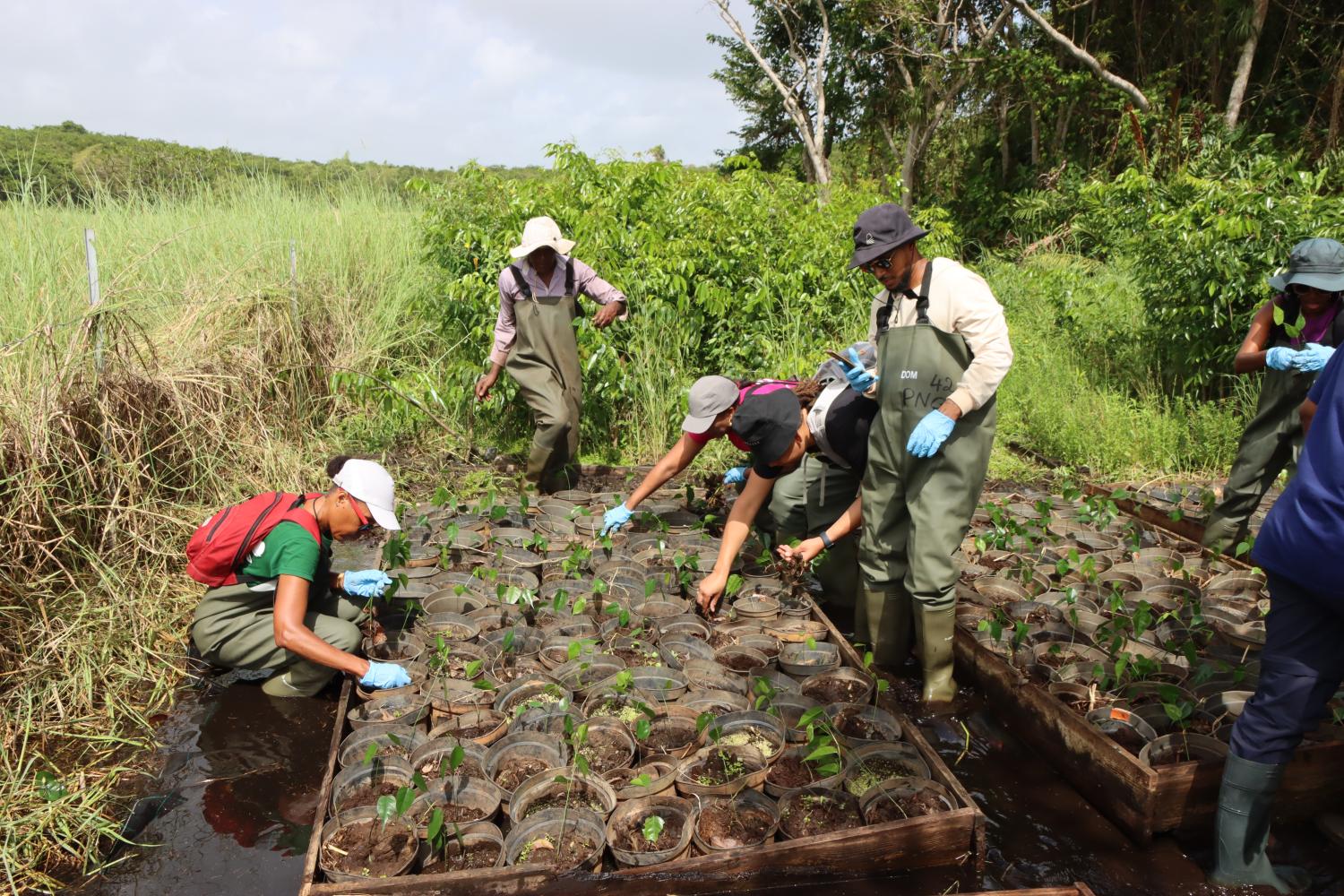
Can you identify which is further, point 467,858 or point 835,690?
point 835,690

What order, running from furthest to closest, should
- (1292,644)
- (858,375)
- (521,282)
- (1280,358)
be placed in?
1. (521,282)
2. (1280,358)
3. (858,375)
4. (1292,644)

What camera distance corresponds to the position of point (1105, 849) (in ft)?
8.86

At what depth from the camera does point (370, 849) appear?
251 centimetres


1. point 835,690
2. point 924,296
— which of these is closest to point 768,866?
point 835,690

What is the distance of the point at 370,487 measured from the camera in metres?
3.25

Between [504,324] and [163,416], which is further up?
[504,324]

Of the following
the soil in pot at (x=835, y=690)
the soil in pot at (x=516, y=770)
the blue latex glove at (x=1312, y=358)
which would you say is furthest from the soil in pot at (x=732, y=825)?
the blue latex glove at (x=1312, y=358)

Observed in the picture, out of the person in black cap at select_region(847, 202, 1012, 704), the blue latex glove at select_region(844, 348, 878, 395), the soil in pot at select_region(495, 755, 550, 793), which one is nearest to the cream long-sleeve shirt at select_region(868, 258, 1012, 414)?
the person in black cap at select_region(847, 202, 1012, 704)

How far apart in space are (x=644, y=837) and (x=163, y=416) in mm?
3272

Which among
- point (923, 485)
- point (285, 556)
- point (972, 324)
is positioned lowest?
point (285, 556)

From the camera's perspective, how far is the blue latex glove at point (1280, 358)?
13.3 feet

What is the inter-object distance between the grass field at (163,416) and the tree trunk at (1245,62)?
16.5 ft

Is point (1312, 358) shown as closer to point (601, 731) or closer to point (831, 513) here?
point (831, 513)

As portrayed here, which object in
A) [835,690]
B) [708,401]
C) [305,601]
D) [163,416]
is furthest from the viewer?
[163,416]
